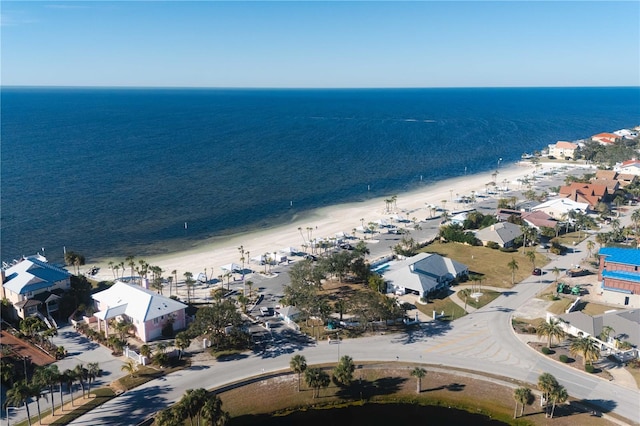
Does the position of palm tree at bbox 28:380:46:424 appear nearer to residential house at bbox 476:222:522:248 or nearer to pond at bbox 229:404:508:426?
pond at bbox 229:404:508:426

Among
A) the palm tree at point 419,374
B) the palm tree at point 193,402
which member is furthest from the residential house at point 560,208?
the palm tree at point 193,402

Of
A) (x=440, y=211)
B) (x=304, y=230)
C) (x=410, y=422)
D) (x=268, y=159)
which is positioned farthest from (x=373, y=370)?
(x=268, y=159)

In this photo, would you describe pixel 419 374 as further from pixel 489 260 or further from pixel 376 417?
pixel 489 260

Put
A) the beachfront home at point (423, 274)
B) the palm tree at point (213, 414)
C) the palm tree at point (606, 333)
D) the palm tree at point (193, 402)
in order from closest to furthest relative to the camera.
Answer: the palm tree at point (213, 414)
the palm tree at point (193, 402)
the palm tree at point (606, 333)
the beachfront home at point (423, 274)

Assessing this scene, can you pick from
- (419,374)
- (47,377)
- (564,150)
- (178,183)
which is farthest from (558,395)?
(564,150)

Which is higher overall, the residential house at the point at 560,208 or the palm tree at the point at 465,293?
the residential house at the point at 560,208

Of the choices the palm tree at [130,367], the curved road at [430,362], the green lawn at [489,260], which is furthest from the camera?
the green lawn at [489,260]

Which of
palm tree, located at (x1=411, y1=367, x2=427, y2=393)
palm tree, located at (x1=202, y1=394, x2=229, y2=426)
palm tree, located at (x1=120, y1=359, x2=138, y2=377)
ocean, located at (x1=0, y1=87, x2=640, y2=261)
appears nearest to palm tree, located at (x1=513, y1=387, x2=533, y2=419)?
palm tree, located at (x1=411, y1=367, x2=427, y2=393)

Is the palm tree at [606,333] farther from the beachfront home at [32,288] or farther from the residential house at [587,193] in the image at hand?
the beachfront home at [32,288]
